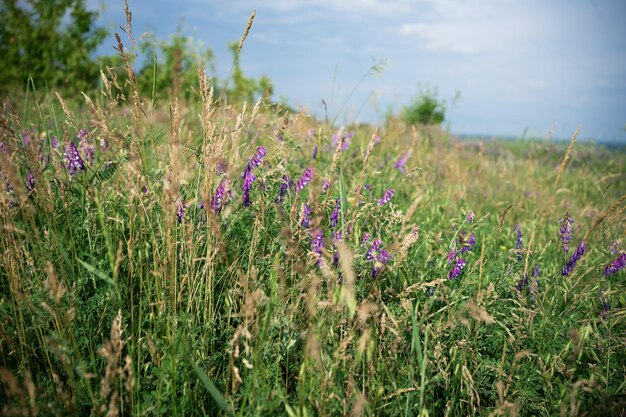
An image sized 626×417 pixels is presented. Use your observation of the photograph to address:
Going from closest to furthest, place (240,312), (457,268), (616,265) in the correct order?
(240,312) < (457,268) < (616,265)

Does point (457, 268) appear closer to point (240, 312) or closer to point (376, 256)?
point (376, 256)

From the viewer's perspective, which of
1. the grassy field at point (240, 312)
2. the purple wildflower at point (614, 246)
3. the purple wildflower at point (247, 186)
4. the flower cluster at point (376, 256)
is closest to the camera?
the grassy field at point (240, 312)

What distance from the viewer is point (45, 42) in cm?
1442

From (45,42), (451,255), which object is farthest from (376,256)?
(45,42)

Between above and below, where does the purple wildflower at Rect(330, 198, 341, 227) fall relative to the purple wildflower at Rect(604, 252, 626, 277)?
above

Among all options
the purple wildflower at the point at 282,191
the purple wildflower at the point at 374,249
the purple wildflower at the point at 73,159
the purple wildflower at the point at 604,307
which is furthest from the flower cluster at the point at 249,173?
the purple wildflower at the point at 604,307

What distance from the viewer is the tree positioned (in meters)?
14.1

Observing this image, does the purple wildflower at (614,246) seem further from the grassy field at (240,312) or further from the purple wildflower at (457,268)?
the purple wildflower at (457,268)

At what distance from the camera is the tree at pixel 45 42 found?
1407 centimetres

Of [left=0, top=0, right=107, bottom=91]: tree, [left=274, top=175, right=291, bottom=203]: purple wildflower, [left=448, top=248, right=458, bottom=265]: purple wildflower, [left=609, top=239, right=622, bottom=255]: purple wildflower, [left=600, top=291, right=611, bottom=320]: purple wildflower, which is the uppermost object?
[left=0, top=0, right=107, bottom=91]: tree

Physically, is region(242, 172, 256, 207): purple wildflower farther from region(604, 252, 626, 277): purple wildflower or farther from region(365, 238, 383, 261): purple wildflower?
region(604, 252, 626, 277): purple wildflower

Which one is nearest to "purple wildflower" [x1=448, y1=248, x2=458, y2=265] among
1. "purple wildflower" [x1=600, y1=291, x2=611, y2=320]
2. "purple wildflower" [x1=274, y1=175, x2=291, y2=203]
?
"purple wildflower" [x1=600, y1=291, x2=611, y2=320]

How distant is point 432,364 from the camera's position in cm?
156

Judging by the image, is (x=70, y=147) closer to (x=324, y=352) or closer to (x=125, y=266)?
(x=125, y=266)
